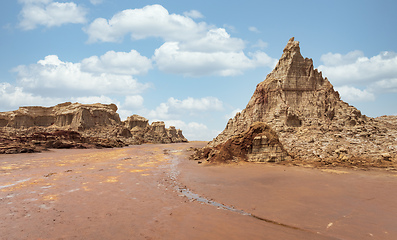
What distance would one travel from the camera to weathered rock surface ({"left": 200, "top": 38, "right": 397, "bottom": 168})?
17016mm

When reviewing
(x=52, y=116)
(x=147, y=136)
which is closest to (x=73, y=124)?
(x=52, y=116)

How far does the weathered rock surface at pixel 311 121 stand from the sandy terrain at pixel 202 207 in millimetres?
5394

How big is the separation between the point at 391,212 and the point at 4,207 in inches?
480

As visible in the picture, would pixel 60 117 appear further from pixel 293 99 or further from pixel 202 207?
pixel 202 207

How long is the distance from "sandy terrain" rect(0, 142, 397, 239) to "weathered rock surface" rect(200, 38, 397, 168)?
5.39 m

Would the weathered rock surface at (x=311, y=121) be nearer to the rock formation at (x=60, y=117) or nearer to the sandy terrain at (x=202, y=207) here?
the sandy terrain at (x=202, y=207)

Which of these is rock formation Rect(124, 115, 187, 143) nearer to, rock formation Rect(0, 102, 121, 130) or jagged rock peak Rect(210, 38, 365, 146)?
rock formation Rect(0, 102, 121, 130)

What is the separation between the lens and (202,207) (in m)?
7.45

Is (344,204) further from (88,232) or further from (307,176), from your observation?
(88,232)

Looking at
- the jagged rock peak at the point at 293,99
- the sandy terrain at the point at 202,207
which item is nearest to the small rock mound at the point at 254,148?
the sandy terrain at the point at 202,207

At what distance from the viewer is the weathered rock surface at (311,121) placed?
55.8 feet

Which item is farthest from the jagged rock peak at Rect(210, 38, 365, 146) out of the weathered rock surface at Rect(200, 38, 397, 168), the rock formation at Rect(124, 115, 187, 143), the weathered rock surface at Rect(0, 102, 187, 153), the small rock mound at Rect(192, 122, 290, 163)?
the rock formation at Rect(124, 115, 187, 143)

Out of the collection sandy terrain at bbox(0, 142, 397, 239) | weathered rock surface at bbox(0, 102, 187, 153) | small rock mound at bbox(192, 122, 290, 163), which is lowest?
sandy terrain at bbox(0, 142, 397, 239)

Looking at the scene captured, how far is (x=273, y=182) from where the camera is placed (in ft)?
35.3
